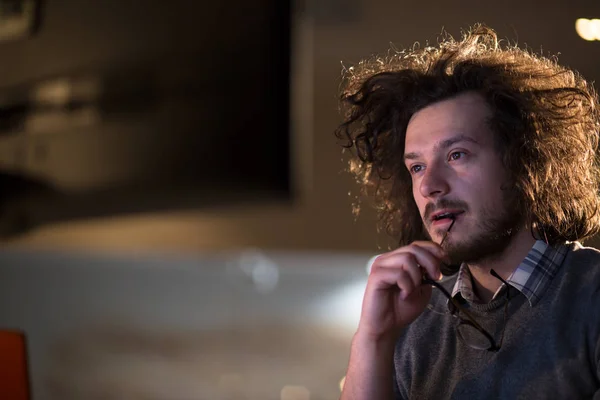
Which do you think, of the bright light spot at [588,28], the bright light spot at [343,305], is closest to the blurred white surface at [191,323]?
the bright light spot at [343,305]

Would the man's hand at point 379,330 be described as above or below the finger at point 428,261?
below

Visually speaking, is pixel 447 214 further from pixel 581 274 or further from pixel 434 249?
pixel 581 274

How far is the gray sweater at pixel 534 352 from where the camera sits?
1099 millimetres

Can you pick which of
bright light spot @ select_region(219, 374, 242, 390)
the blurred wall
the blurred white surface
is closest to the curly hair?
the blurred wall

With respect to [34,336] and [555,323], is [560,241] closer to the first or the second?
[555,323]

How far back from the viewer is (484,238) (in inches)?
49.5

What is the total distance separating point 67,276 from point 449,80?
2062 millimetres

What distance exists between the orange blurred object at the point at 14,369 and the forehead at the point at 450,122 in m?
1.04

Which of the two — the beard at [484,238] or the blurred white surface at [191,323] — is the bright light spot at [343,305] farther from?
the beard at [484,238]

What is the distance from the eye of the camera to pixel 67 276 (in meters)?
2.96

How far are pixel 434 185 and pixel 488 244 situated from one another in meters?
0.14

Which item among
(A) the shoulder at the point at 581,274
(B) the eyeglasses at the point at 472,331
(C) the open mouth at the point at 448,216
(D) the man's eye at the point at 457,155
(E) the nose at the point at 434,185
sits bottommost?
(B) the eyeglasses at the point at 472,331

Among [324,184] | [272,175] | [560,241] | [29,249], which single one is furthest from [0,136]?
[560,241]

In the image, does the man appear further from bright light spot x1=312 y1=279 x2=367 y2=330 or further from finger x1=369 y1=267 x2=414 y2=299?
bright light spot x1=312 y1=279 x2=367 y2=330
